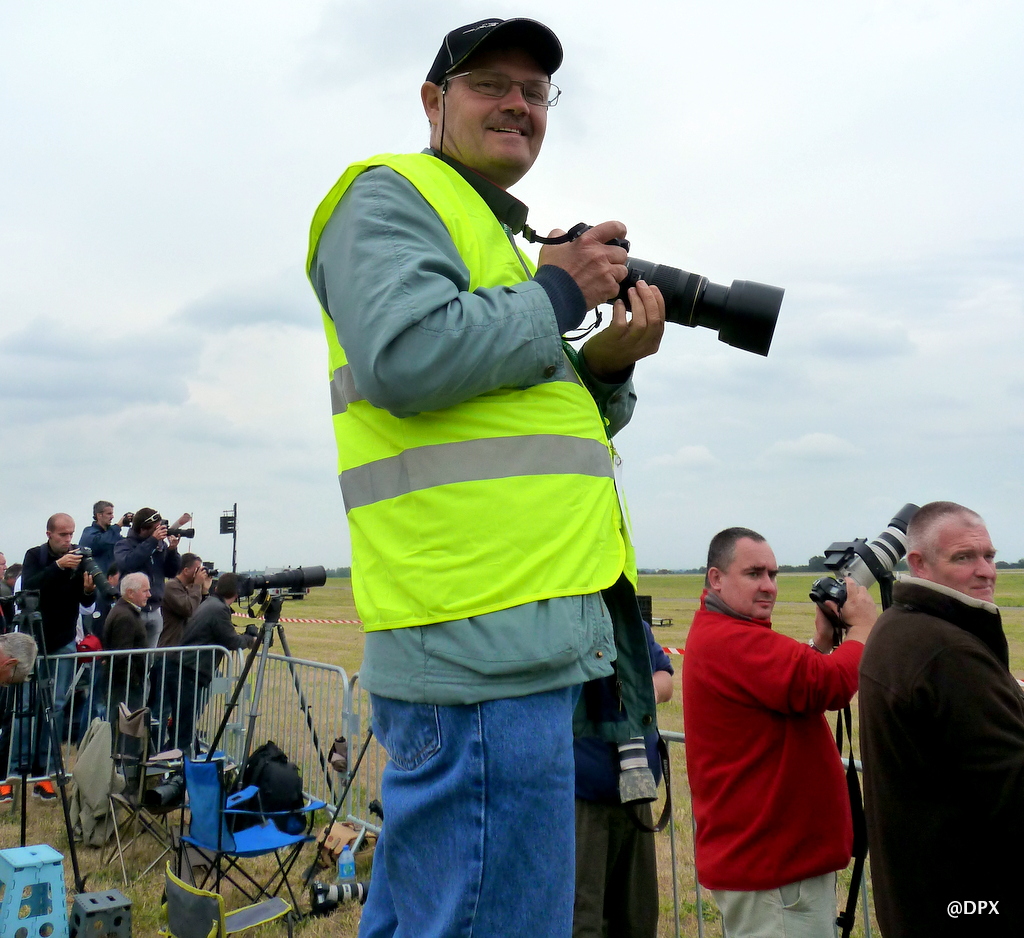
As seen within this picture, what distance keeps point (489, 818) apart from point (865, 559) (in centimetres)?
277

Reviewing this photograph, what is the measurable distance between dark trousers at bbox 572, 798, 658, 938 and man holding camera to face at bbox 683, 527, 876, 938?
0.85ft

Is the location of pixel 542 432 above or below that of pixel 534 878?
above

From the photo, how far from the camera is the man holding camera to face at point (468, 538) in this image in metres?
1.29

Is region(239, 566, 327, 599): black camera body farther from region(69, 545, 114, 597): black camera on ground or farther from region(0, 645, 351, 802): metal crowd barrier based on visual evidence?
region(69, 545, 114, 597): black camera on ground

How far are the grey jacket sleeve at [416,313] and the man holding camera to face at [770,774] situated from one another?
8.42 feet

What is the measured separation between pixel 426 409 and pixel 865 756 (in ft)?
8.19

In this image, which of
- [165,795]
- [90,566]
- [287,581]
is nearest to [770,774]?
[287,581]

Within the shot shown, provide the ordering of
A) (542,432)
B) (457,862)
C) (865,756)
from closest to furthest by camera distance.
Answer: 1. (457,862)
2. (542,432)
3. (865,756)

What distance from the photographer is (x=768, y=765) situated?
3.60m

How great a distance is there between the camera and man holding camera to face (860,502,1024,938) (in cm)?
279

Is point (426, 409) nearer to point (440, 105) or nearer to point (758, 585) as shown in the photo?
point (440, 105)

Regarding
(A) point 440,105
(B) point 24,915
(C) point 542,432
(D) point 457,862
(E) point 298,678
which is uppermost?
(A) point 440,105

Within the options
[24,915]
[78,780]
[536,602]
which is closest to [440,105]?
[536,602]

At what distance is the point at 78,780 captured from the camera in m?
6.02
